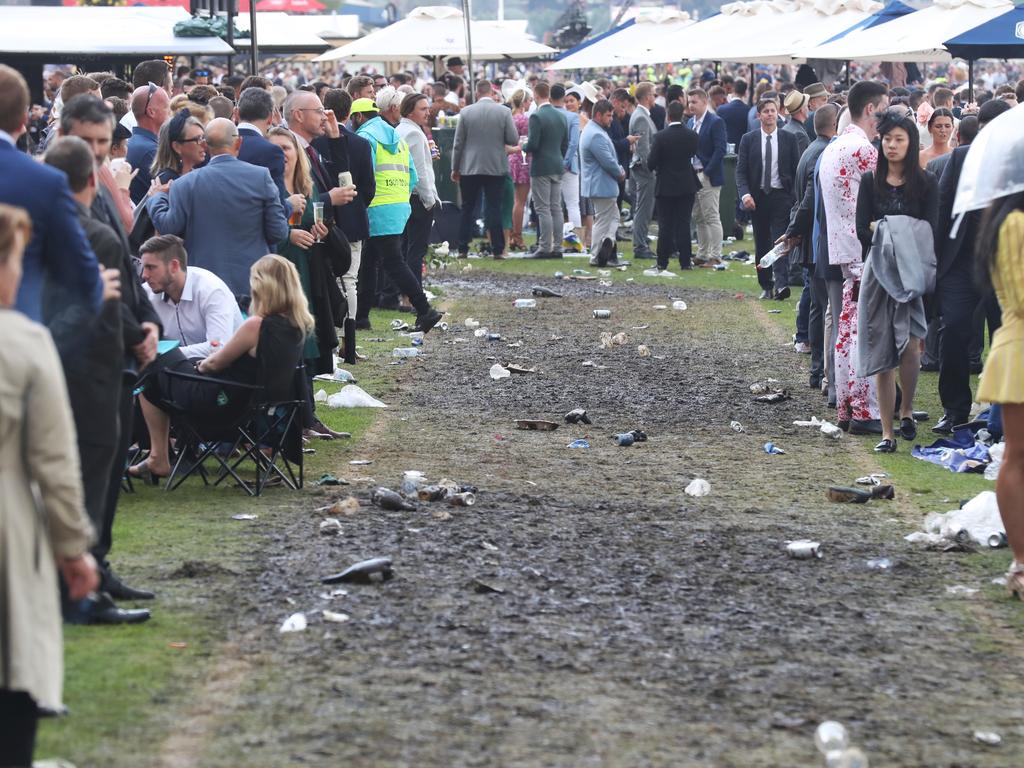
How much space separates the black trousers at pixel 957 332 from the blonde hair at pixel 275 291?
4361 mm

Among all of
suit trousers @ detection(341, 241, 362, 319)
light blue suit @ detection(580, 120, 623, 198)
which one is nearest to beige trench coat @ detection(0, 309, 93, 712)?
suit trousers @ detection(341, 241, 362, 319)

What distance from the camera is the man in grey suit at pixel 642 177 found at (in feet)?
72.2

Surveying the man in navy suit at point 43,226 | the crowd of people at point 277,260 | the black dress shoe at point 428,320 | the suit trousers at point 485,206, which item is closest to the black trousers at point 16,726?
the crowd of people at point 277,260

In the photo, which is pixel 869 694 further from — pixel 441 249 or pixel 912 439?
pixel 441 249

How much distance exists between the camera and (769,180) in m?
17.7

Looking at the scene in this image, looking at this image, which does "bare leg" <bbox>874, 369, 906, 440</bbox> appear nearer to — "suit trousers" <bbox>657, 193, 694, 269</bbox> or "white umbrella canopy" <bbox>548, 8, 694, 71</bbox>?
"suit trousers" <bbox>657, 193, 694, 269</bbox>

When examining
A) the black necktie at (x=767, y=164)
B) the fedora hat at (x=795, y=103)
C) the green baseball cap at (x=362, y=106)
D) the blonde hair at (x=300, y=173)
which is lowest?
the black necktie at (x=767, y=164)

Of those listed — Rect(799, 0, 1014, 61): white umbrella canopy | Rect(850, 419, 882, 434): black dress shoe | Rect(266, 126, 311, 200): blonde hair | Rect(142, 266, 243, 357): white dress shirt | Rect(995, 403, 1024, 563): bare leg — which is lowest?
Rect(850, 419, 882, 434): black dress shoe

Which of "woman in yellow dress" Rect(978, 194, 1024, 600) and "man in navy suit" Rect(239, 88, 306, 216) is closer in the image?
"woman in yellow dress" Rect(978, 194, 1024, 600)

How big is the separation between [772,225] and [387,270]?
5.28 metres

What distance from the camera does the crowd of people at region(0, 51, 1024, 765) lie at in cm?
415

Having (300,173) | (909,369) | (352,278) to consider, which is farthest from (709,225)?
(300,173)

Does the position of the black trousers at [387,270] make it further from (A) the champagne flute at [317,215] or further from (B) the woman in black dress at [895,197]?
(B) the woman in black dress at [895,197]

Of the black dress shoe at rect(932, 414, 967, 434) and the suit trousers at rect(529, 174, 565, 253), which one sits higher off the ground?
the suit trousers at rect(529, 174, 565, 253)
